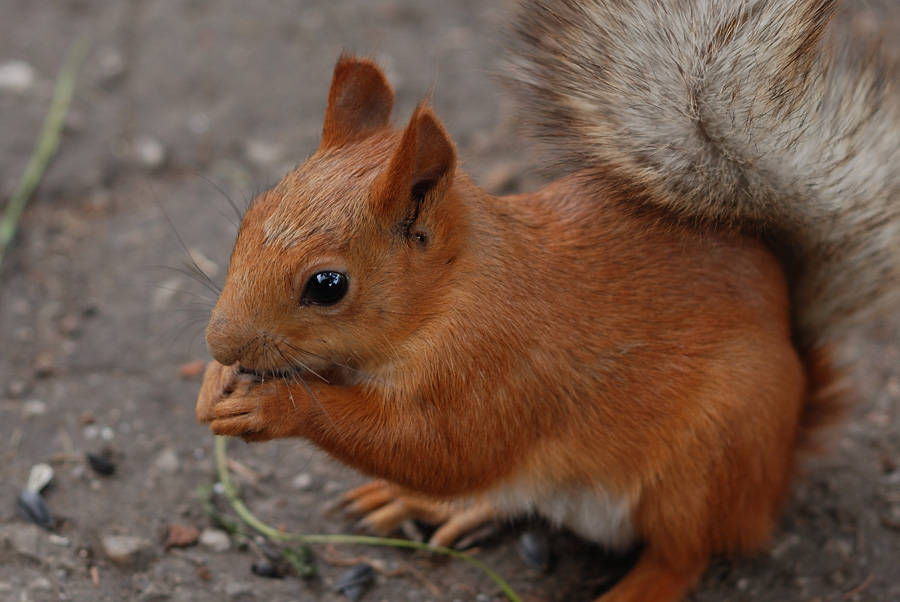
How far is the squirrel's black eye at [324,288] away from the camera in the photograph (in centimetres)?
153

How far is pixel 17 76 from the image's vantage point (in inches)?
134

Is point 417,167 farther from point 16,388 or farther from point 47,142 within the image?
point 47,142

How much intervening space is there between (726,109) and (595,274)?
1.33ft

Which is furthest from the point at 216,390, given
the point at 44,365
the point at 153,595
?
the point at 44,365

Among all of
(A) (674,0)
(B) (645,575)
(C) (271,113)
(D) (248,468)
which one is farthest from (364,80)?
(C) (271,113)

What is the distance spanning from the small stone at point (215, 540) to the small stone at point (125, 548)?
12 centimetres

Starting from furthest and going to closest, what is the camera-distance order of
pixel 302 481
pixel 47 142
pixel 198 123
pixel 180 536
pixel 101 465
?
pixel 198 123
pixel 47 142
pixel 302 481
pixel 101 465
pixel 180 536

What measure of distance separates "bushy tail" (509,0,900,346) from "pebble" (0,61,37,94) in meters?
2.30

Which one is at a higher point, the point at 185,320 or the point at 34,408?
the point at 185,320

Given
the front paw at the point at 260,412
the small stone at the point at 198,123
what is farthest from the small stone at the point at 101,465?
the small stone at the point at 198,123

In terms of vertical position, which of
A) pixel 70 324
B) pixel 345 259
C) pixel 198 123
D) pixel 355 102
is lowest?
pixel 70 324

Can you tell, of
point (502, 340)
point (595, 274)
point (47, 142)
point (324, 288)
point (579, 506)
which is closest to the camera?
point (324, 288)

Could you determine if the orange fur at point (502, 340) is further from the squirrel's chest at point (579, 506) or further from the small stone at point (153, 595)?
the small stone at point (153, 595)

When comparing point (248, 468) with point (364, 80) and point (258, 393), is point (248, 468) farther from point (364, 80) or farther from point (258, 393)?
point (364, 80)
